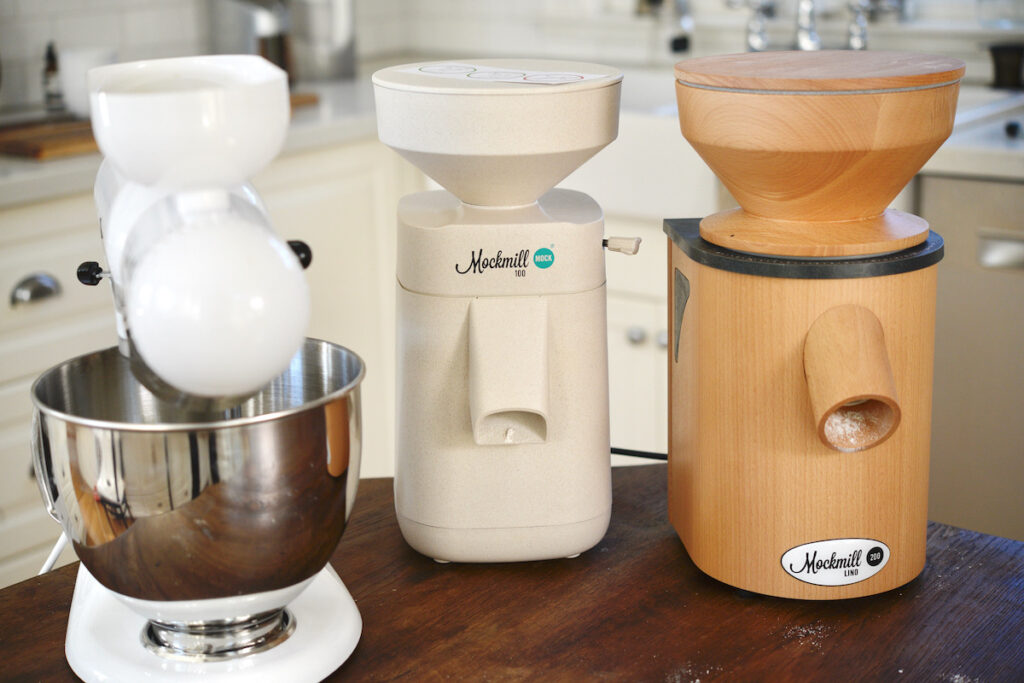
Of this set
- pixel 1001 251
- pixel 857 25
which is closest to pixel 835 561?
pixel 1001 251

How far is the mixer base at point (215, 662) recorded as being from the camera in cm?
65

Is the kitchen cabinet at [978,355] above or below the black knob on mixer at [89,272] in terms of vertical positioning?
below

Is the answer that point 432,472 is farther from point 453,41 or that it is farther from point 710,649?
point 453,41

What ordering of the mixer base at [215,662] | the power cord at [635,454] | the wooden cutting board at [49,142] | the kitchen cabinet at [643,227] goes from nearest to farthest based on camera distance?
the mixer base at [215,662] < the power cord at [635,454] < the wooden cutting board at [49,142] < the kitchen cabinet at [643,227]

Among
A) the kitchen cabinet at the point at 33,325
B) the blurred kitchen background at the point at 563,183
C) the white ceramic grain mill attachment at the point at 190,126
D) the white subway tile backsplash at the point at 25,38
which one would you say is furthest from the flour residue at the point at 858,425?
the white subway tile backsplash at the point at 25,38

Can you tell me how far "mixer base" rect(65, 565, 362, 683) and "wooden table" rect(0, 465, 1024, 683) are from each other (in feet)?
0.06

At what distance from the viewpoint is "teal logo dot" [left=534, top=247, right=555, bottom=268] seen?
76 cm

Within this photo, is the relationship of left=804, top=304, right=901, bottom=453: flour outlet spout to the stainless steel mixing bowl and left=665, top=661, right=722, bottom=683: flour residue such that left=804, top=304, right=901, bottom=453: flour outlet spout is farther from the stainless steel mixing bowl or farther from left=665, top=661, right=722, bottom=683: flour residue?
the stainless steel mixing bowl

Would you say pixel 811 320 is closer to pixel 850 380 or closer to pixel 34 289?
pixel 850 380

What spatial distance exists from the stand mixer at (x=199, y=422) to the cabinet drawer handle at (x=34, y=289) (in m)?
0.98

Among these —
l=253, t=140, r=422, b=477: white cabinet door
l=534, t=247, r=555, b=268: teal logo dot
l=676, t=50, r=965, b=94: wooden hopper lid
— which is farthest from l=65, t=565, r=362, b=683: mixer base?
l=253, t=140, r=422, b=477: white cabinet door

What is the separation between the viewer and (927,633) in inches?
27.6

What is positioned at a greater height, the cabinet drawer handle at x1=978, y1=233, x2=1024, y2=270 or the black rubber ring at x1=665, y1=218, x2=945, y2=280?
the black rubber ring at x1=665, y1=218, x2=945, y2=280

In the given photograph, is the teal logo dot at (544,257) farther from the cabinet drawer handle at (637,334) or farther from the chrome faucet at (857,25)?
the chrome faucet at (857,25)
